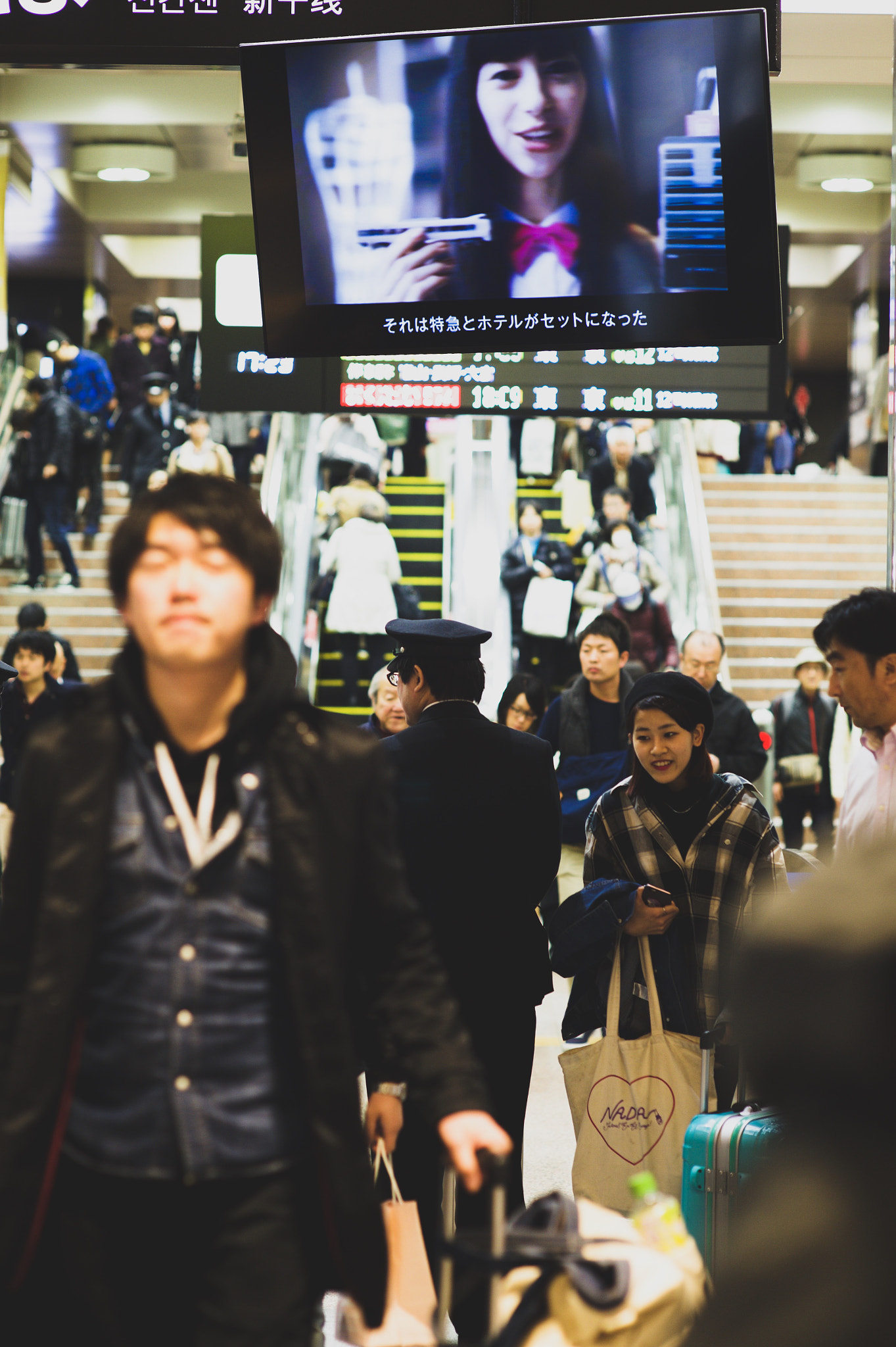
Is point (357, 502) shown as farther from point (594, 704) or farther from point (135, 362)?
point (594, 704)

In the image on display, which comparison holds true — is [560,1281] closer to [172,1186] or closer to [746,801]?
[172,1186]

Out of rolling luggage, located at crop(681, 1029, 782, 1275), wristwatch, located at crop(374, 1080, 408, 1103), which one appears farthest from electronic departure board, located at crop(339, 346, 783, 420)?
wristwatch, located at crop(374, 1080, 408, 1103)

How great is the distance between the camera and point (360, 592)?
11.9 metres

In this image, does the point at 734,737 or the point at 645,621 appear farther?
the point at 645,621

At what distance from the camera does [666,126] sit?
3.93 m

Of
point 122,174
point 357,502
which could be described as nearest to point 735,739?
point 357,502

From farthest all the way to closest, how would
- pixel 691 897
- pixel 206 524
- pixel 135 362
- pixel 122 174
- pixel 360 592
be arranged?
pixel 122 174 < pixel 135 362 < pixel 360 592 < pixel 691 897 < pixel 206 524

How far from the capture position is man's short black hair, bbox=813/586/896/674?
12.2 ft

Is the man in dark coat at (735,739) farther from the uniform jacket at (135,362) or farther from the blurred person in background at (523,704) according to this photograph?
the uniform jacket at (135,362)

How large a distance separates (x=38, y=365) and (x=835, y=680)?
13.6 m

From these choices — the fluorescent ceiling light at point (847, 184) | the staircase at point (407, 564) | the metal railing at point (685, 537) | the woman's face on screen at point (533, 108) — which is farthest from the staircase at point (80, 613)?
the woman's face on screen at point (533, 108)

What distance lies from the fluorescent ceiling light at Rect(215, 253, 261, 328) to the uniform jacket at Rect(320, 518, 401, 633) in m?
4.31

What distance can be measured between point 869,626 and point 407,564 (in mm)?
11132

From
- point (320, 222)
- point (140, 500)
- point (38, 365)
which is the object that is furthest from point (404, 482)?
point (140, 500)
